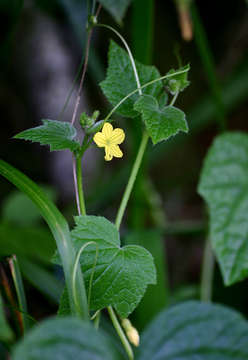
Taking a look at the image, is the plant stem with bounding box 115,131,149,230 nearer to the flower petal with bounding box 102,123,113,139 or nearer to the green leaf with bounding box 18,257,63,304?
the flower petal with bounding box 102,123,113,139

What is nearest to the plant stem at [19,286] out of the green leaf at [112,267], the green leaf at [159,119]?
the green leaf at [112,267]

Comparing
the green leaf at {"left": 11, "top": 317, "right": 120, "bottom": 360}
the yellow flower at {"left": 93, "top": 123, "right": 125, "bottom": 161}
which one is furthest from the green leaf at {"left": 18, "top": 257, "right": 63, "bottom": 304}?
the green leaf at {"left": 11, "top": 317, "right": 120, "bottom": 360}

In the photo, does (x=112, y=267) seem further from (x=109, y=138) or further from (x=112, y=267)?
(x=109, y=138)

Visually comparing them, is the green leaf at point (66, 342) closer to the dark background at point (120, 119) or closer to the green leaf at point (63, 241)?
the green leaf at point (63, 241)

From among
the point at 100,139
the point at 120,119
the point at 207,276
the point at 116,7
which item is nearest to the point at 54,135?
the point at 100,139

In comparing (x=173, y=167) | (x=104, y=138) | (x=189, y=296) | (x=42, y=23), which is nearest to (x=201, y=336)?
(x=104, y=138)

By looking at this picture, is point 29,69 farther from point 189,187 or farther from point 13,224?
point 189,187

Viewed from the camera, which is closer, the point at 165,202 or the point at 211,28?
the point at 211,28

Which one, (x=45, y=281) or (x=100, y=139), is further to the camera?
(x=45, y=281)
